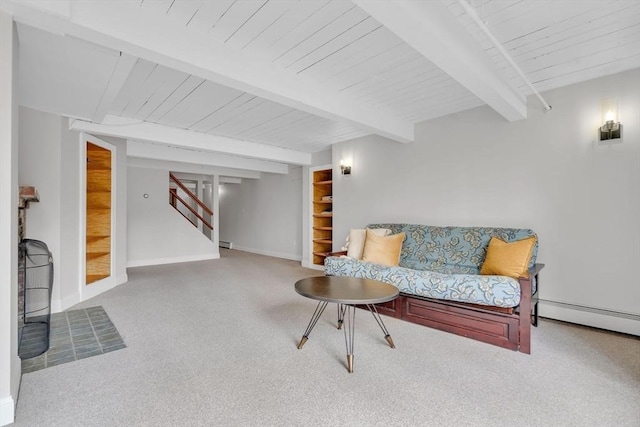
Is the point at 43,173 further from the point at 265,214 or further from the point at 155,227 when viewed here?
the point at 265,214

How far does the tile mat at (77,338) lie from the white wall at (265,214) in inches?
166

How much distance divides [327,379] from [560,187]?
2975 millimetres

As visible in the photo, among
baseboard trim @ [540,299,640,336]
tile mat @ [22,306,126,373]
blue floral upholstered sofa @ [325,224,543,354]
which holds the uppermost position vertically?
blue floral upholstered sofa @ [325,224,543,354]

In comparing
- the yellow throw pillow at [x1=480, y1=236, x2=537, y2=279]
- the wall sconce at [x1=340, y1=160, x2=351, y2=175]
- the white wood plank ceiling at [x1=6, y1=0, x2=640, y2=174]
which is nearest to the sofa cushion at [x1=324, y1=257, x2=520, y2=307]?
the yellow throw pillow at [x1=480, y1=236, x2=537, y2=279]

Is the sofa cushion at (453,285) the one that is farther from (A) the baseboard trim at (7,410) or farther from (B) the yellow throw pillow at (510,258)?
(A) the baseboard trim at (7,410)

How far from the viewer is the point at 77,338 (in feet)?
9.04

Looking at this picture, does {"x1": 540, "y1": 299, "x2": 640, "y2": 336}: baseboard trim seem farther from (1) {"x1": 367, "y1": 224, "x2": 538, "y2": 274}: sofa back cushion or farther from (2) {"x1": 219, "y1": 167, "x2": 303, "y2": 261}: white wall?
(2) {"x1": 219, "y1": 167, "x2": 303, "y2": 261}: white wall

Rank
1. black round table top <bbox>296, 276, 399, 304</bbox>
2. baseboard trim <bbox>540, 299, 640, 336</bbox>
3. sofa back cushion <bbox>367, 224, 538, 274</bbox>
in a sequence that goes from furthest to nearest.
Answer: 1. sofa back cushion <bbox>367, 224, 538, 274</bbox>
2. baseboard trim <bbox>540, 299, 640, 336</bbox>
3. black round table top <bbox>296, 276, 399, 304</bbox>

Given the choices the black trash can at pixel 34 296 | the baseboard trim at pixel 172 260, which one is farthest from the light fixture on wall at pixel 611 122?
the baseboard trim at pixel 172 260

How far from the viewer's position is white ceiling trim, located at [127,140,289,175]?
5285mm

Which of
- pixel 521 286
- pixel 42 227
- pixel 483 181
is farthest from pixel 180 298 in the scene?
pixel 483 181

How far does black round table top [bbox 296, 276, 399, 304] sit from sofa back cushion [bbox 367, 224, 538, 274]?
1.21 meters

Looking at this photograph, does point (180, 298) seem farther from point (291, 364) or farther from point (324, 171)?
point (324, 171)

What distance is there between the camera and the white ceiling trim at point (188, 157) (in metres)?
5.29
